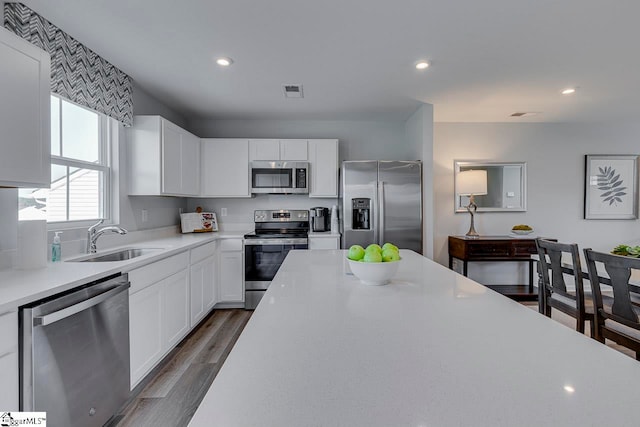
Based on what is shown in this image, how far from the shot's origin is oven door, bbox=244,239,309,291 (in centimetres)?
352

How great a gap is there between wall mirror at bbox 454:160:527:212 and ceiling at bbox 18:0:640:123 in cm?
90

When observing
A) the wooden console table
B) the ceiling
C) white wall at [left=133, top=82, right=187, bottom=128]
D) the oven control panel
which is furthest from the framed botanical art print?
white wall at [left=133, top=82, right=187, bottom=128]

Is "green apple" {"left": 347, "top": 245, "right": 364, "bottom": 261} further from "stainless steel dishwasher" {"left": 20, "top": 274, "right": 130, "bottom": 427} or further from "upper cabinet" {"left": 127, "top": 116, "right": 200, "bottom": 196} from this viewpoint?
"upper cabinet" {"left": 127, "top": 116, "right": 200, "bottom": 196}

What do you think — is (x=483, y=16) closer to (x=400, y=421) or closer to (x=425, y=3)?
(x=425, y=3)

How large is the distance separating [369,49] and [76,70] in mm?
2089

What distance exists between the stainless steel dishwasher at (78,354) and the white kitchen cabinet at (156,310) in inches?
4.8

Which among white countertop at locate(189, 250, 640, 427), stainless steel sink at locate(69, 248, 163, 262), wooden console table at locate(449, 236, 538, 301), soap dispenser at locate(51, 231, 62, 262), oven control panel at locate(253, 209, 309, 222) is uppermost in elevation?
oven control panel at locate(253, 209, 309, 222)

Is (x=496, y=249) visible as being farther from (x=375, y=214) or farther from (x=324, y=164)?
(x=324, y=164)

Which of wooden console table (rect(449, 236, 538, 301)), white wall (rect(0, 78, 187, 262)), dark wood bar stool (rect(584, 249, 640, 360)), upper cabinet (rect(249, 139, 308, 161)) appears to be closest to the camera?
dark wood bar stool (rect(584, 249, 640, 360))

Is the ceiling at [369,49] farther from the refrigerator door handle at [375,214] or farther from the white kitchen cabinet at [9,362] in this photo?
the white kitchen cabinet at [9,362]

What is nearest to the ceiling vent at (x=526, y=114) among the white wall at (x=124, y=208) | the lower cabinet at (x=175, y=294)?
the lower cabinet at (x=175, y=294)

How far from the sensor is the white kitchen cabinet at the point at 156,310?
6.23 ft

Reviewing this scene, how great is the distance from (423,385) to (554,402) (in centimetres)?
20

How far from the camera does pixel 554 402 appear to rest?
50cm
